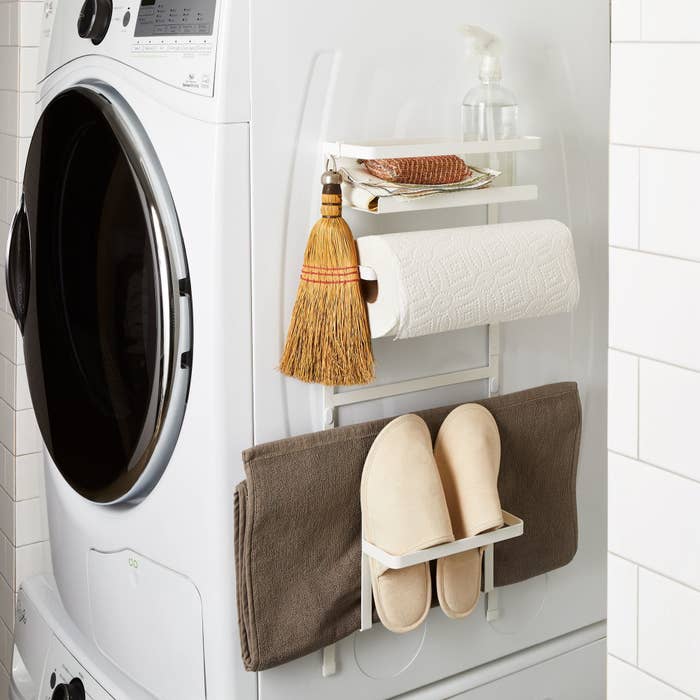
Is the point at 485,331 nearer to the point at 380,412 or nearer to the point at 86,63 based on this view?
the point at 380,412

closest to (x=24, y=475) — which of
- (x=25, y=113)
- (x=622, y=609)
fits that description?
(x=25, y=113)

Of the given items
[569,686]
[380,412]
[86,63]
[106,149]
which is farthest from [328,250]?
[569,686]

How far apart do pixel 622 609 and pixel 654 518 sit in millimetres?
105

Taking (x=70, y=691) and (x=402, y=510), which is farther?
(x=70, y=691)

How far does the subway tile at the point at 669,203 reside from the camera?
0.89 meters

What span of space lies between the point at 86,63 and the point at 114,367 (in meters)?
0.46

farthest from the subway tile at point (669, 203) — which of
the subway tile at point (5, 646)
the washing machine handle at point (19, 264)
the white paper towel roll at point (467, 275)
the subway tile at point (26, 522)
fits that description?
the subway tile at point (5, 646)

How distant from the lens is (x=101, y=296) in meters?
1.57

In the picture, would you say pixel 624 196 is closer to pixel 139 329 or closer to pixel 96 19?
pixel 139 329

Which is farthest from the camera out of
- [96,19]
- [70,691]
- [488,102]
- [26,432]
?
[26,432]

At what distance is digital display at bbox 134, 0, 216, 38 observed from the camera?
4.25ft

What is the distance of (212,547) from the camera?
1.38 m

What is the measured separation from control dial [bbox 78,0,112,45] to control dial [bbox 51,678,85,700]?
1.02m

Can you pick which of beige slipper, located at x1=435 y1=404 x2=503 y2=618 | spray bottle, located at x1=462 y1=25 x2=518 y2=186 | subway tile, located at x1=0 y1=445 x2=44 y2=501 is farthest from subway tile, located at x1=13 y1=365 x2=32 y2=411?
spray bottle, located at x1=462 y1=25 x2=518 y2=186
